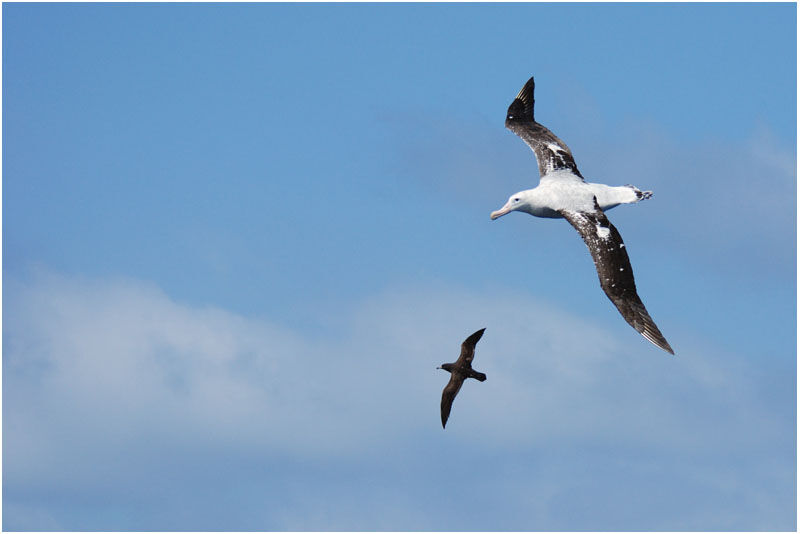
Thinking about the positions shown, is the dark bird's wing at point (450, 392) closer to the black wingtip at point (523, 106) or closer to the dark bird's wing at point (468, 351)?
the dark bird's wing at point (468, 351)

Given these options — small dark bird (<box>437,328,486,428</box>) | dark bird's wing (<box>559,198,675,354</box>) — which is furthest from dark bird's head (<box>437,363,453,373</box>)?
dark bird's wing (<box>559,198,675,354</box>)

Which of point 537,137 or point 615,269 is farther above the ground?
point 537,137

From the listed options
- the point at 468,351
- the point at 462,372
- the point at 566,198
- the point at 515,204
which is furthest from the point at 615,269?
the point at 462,372

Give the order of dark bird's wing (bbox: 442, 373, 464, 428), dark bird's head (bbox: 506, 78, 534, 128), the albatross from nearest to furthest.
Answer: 1. dark bird's wing (bbox: 442, 373, 464, 428)
2. the albatross
3. dark bird's head (bbox: 506, 78, 534, 128)

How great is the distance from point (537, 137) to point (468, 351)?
10.2 metres

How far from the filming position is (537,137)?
149 feet

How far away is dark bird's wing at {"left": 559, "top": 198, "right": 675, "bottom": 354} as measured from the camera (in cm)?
3806

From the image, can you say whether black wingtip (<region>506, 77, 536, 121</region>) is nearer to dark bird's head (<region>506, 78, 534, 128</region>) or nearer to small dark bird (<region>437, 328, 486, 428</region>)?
dark bird's head (<region>506, 78, 534, 128</region>)

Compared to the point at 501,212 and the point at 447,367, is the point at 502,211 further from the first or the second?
the point at 447,367

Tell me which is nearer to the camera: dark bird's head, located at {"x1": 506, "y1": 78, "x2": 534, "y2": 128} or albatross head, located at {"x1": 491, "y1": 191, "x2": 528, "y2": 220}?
albatross head, located at {"x1": 491, "y1": 191, "x2": 528, "y2": 220}

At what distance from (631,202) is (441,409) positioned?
28.5 feet

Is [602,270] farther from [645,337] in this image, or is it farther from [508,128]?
[508,128]

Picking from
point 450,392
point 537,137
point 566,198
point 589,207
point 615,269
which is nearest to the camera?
point 450,392

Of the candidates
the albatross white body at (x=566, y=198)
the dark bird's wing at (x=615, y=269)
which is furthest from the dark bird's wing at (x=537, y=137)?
the dark bird's wing at (x=615, y=269)
